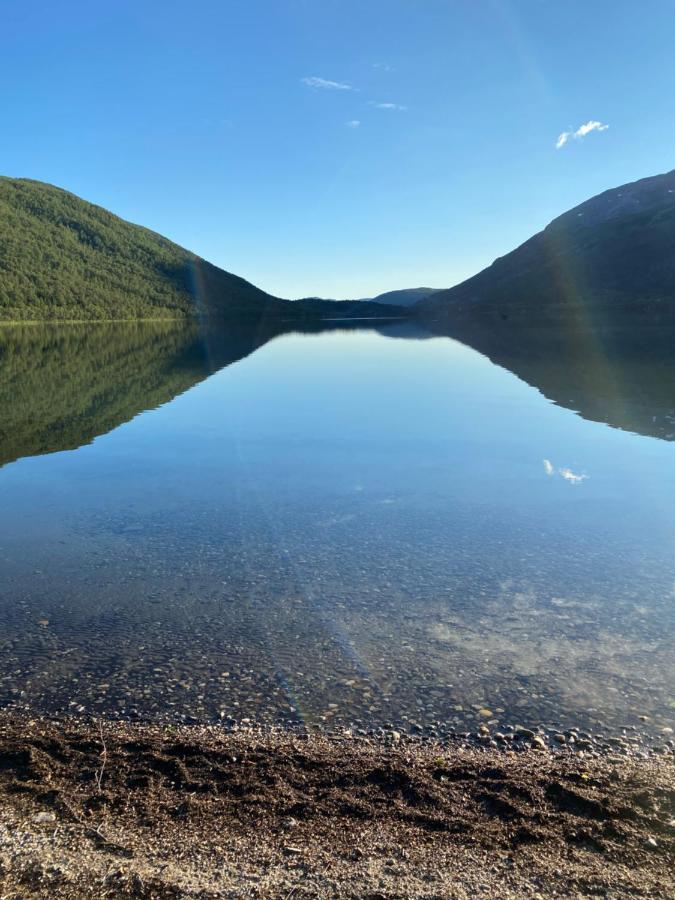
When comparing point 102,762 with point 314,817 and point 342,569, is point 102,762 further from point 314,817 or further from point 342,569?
point 342,569

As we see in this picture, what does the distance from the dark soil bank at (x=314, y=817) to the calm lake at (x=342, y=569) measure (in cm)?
82

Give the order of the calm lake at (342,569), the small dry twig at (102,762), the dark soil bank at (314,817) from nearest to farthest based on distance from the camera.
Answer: the dark soil bank at (314,817)
the small dry twig at (102,762)
the calm lake at (342,569)

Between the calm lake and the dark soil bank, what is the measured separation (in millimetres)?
824

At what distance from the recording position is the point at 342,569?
13602 mm

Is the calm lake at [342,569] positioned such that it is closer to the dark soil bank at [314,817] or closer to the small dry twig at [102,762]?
the small dry twig at [102,762]

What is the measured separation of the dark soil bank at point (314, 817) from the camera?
555cm

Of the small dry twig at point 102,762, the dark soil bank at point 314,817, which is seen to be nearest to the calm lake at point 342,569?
the small dry twig at point 102,762

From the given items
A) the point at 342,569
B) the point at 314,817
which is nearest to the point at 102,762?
the point at 314,817

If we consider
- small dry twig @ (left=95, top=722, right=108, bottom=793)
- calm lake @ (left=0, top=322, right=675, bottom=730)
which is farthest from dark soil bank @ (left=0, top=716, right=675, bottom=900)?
calm lake @ (left=0, top=322, right=675, bottom=730)

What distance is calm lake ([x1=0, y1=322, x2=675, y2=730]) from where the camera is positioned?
29.9 feet

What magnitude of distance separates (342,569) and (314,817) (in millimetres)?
7243

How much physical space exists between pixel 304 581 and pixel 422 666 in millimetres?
3926

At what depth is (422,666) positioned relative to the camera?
9703 mm

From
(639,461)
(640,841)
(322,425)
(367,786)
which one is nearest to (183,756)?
(367,786)
